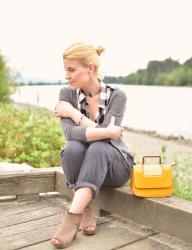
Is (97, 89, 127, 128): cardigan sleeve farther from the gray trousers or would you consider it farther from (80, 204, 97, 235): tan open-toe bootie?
(80, 204, 97, 235): tan open-toe bootie

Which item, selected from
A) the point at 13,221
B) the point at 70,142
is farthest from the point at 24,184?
the point at 70,142

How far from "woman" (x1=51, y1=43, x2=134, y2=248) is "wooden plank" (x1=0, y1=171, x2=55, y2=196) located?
2.15ft

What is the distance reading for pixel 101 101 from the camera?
10.2 feet

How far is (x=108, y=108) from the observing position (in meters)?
3.10

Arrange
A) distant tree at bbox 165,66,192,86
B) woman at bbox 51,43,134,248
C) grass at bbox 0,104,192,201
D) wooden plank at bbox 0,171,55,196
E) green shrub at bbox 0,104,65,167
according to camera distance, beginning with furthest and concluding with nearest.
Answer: distant tree at bbox 165,66,192,86 < green shrub at bbox 0,104,65,167 < grass at bbox 0,104,192,201 < wooden plank at bbox 0,171,55,196 < woman at bbox 51,43,134,248

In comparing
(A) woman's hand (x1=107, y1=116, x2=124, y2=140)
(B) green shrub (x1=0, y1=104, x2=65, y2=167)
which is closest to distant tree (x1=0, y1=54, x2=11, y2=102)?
(B) green shrub (x1=0, y1=104, x2=65, y2=167)

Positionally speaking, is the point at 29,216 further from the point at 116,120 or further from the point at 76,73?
the point at 76,73

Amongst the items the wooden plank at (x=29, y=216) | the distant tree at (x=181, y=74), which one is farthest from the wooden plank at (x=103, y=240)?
the distant tree at (x=181, y=74)

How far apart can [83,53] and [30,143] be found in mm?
2924

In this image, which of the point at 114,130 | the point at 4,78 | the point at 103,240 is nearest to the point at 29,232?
the point at 103,240

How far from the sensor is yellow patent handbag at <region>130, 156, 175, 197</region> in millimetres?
2881

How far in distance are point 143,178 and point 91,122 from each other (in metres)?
0.48

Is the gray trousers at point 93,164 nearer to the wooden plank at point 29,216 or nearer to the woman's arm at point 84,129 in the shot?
the woman's arm at point 84,129

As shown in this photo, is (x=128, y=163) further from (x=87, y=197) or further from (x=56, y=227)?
(x=56, y=227)
